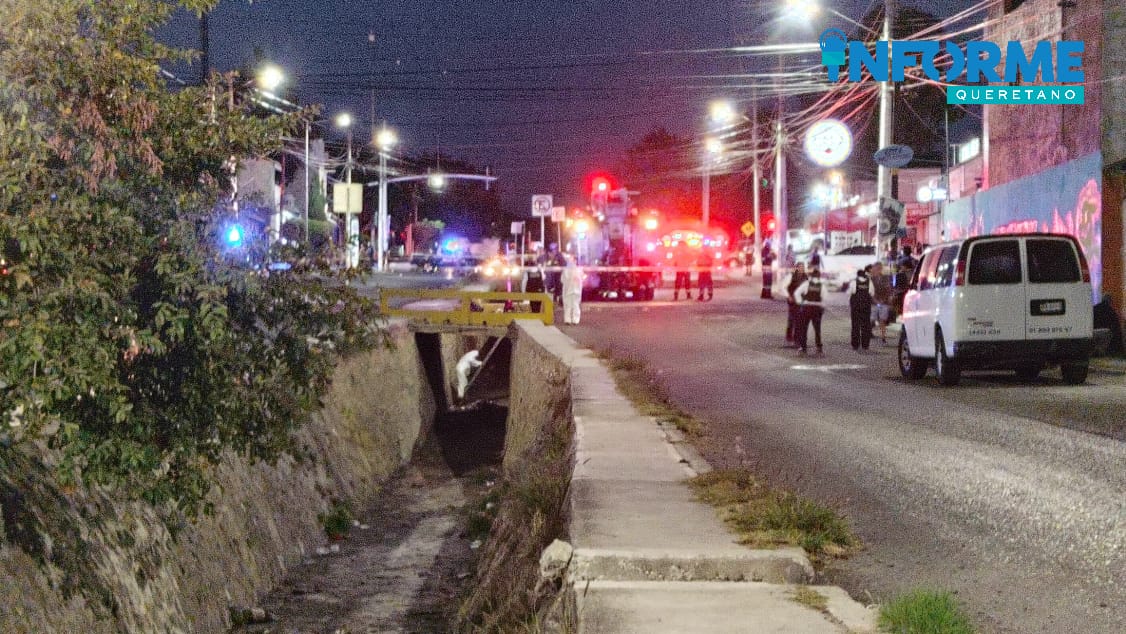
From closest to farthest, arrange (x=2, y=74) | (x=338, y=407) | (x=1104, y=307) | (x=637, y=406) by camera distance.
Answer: (x=2, y=74)
(x=637, y=406)
(x=338, y=407)
(x=1104, y=307)

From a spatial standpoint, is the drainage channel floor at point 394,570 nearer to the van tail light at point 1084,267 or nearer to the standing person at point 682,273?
the van tail light at point 1084,267

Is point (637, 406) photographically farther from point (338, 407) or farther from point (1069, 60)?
point (1069, 60)

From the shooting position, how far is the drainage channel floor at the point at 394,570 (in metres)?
11.7

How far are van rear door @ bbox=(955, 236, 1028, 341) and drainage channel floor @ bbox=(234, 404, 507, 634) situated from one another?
23.7 feet

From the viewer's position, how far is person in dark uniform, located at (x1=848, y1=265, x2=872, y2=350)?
24.2 m

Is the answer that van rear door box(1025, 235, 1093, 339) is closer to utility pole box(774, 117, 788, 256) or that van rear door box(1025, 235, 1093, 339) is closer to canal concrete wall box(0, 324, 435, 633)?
canal concrete wall box(0, 324, 435, 633)

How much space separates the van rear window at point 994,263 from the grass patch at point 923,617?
11.9 metres

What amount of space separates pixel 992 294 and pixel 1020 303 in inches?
14.6

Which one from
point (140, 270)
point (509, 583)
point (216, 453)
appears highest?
point (140, 270)

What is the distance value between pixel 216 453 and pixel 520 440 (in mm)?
12182

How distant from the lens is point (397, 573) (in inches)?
551

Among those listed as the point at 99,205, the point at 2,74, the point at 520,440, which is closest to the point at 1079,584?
the point at 99,205

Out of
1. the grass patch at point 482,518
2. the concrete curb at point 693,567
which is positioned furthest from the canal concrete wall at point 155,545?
the concrete curb at point 693,567

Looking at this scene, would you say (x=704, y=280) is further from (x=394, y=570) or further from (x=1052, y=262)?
(x=394, y=570)
